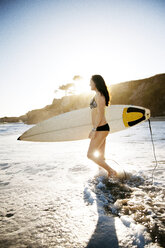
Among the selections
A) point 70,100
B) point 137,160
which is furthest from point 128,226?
point 70,100

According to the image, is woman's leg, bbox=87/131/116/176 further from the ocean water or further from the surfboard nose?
the surfboard nose

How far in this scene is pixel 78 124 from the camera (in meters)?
3.57

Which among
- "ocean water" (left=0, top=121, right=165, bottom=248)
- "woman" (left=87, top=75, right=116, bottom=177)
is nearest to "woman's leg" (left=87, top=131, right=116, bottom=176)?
"woman" (left=87, top=75, right=116, bottom=177)

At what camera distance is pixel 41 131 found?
11.6 feet

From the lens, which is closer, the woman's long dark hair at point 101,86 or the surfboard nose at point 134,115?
the woman's long dark hair at point 101,86

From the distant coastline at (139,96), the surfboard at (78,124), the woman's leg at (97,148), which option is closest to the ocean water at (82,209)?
the woman's leg at (97,148)

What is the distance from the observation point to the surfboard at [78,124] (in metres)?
3.41

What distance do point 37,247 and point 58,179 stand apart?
124cm

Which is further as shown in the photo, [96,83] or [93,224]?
[96,83]

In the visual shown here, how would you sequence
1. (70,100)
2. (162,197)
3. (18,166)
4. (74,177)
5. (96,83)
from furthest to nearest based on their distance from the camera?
(70,100)
(18,166)
(74,177)
(96,83)
(162,197)

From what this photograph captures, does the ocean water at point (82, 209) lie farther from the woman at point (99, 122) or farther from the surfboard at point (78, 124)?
the surfboard at point (78, 124)

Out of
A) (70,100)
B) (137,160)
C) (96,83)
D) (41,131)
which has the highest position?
(70,100)

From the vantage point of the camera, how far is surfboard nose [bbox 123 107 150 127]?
3.36 meters

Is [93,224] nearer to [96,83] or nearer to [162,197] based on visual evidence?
[162,197]
